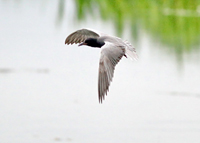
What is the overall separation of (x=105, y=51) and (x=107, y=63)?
17 centimetres

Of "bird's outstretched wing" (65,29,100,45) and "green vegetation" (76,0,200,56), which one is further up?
"green vegetation" (76,0,200,56)

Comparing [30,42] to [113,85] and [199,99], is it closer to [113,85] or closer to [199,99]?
[113,85]

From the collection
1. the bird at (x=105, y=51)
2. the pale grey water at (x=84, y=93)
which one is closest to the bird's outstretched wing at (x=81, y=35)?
the bird at (x=105, y=51)

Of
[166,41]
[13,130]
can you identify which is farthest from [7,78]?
[166,41]

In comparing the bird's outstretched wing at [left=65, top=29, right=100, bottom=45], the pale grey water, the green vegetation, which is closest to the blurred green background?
the green vegetation

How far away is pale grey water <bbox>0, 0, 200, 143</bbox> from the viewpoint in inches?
327

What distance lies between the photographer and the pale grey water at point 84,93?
830 cm

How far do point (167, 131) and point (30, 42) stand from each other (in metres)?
5.53

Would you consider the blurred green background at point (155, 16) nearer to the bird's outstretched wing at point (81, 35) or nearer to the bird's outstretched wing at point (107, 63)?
the bird's outstretched wing at point (81, 35)

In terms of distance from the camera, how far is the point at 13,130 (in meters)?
8.00

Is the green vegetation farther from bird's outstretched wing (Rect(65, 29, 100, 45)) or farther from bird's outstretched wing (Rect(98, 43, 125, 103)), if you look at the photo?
bird's outstretched wing (Rect(98, 43, 125, 103))

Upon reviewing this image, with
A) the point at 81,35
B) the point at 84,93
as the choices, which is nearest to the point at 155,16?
the point at 84,93

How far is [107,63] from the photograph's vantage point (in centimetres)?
603

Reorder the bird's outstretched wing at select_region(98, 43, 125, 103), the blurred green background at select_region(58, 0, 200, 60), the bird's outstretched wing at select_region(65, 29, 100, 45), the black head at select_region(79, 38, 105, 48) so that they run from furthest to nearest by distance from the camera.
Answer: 1. the blurred green background at select_region(58, 0, 200, 60)
2. the bird's outstretched wing at select_region(65, 29, 100, 45)
3. the black head at select_region(79, 38, 105, 48)
4. the bird's outstretched wing at select_region(98, 43, 125, 103)
